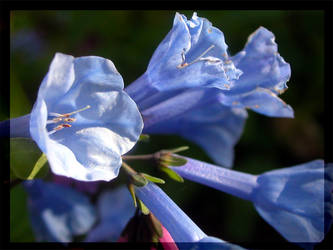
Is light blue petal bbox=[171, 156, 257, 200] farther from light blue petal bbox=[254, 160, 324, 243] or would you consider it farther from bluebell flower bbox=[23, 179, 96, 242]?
bluebell flower bbox=[23, 179, 96, 242]

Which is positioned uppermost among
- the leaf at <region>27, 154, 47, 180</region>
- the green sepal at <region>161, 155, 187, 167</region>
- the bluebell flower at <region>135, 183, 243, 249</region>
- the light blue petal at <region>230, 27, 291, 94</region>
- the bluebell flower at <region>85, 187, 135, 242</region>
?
the light blue petal at <region>230, 27, 291, 94</region>

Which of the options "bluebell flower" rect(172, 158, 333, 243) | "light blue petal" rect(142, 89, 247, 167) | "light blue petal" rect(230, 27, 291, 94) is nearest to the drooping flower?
"light blue petal" rect(142, 89, 247, 167)

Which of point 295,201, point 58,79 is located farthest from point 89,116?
point 295,201

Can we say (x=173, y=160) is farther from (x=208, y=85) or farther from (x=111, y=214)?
(x=111, y=214)

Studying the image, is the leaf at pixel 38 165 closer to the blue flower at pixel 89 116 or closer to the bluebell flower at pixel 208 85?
the blue flower at pixel 89 116

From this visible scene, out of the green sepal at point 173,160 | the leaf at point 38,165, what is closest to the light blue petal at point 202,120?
the green sepal at point 173,160
